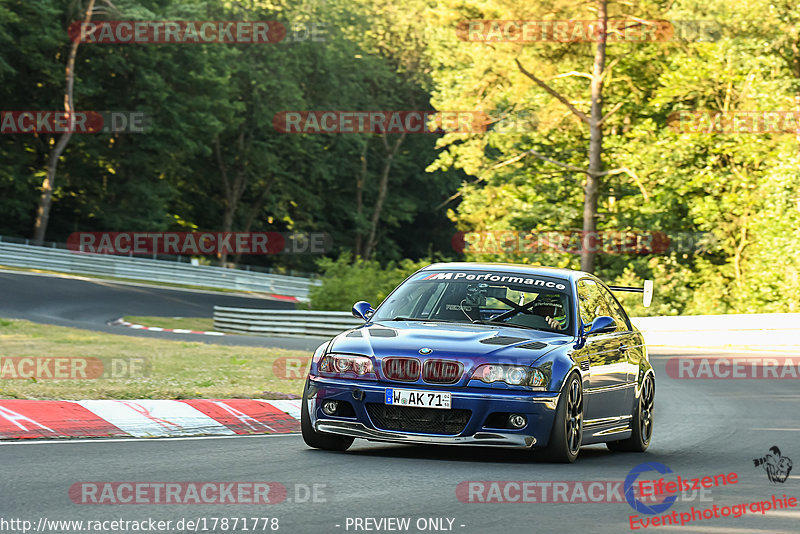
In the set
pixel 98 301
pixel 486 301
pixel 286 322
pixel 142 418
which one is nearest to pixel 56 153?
pixel 98 301

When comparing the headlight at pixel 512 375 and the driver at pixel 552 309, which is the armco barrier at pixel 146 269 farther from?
A: the headlight at pixel 512 375

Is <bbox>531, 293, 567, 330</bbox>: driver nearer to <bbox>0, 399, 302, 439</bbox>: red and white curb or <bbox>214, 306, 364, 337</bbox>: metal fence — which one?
<bbox>0, 399, 302, 439</bbox>: red and white curb

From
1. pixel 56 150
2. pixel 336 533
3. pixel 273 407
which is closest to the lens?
pixel 336 533

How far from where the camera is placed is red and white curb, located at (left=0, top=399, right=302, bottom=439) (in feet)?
33.9

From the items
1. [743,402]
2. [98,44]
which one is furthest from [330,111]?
[743,402]

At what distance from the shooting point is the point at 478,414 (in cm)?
910

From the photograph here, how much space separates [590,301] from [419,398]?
2.50 metres

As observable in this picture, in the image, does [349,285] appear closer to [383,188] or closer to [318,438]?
[318,438]

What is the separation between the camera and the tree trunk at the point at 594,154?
131ft

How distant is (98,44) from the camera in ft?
204

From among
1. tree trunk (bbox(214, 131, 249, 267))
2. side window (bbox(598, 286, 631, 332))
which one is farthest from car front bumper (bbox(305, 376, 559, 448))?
tree trunk (bbox(214, 131, 249, 267))

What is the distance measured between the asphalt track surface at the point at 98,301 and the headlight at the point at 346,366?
787 inches

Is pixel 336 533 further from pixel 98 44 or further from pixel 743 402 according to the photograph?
pixel 98 44

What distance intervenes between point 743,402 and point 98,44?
2003 inches
